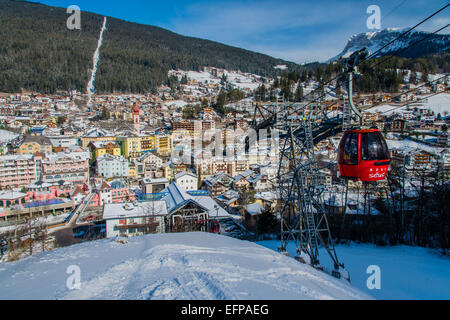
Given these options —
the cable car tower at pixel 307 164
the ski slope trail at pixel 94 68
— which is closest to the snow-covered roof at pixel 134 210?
the cable car tower at pixel 307 164

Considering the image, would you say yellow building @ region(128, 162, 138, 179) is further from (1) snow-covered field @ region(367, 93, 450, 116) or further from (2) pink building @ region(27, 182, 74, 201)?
(1) snow-covered field @ region(367, 93, 450, 116)

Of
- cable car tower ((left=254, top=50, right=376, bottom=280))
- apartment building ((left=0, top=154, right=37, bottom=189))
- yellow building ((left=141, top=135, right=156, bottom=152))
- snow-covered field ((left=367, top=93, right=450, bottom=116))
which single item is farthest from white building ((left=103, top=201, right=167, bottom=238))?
snow-covered field ((left=367, top=93, right=450, bottom=116))

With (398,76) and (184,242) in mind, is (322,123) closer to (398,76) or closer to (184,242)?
(184,242)

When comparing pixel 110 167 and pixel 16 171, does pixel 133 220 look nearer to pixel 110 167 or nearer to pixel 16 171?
pixel 110 167

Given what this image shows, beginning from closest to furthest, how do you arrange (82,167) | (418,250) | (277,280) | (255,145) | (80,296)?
(80,296) < (277,280) < (418,250) < (82,167) < (255,145)

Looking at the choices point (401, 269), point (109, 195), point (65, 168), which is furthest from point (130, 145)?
point (401, 269)
